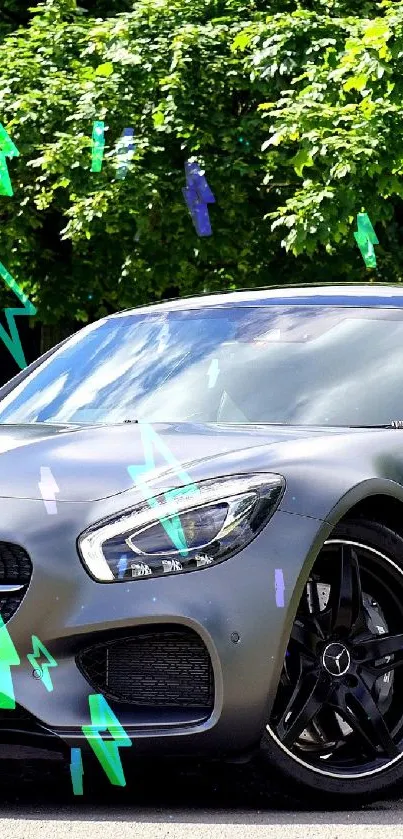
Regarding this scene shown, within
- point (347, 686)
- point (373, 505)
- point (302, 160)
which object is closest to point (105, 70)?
point (302, 160)

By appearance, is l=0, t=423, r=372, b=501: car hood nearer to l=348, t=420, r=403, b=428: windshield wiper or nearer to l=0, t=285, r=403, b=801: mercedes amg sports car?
l=0, t=285, r=403, b=801: mercedes amg sports car

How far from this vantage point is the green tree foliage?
57.6ft

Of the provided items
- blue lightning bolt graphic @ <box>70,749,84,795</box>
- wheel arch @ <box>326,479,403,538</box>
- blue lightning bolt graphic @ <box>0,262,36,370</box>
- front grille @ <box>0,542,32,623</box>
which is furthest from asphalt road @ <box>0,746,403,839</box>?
blue lightning bolt graphic @ <box>0,262,36,370</box>

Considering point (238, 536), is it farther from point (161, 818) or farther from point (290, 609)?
point (161, 818)

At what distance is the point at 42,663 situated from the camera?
4.48 metres

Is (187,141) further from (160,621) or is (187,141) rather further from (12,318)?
(160,621)

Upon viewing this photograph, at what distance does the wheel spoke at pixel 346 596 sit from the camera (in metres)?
4.78

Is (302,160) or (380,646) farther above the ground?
(380,646)

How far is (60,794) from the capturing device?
15.9ft

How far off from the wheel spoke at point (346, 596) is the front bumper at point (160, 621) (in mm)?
236

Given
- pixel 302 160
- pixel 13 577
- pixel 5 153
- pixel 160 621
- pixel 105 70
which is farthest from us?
pixel 5 153

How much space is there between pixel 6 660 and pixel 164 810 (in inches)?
23.4

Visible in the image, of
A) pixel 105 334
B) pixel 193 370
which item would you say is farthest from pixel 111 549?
pixel 105 334

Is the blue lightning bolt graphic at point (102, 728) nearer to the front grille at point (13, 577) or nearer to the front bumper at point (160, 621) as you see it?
the front bumper at point (160, 621)
